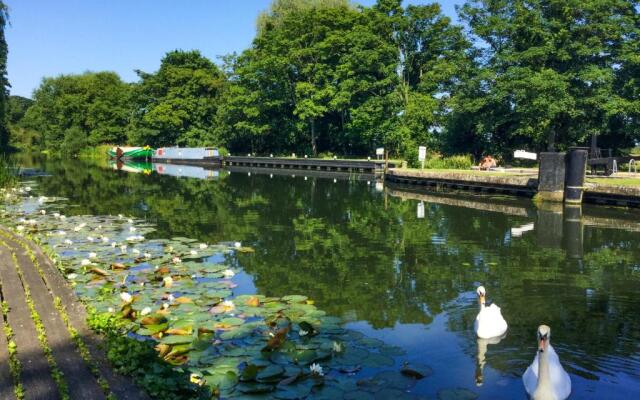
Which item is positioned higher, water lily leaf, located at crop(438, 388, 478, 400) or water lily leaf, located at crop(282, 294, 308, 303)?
water lily leaf, located at crop(282, 294, 308, 303)

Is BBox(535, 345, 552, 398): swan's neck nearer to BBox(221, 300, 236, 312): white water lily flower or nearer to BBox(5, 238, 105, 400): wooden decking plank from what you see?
BBox(5, 238, 105, 400): wooden decking plank

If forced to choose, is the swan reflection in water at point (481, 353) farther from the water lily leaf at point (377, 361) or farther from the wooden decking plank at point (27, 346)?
the wooden decking plank at point (27, 346)

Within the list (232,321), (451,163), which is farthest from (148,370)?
(451,163)

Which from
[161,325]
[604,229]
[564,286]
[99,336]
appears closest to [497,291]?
[564,286]

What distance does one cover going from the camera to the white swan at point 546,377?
4.99 metres

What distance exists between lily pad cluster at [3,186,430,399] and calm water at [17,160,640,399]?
479 mm

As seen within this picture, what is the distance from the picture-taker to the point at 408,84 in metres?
46.7

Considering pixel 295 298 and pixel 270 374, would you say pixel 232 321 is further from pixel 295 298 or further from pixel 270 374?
pixel 270 374

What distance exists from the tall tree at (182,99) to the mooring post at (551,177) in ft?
170

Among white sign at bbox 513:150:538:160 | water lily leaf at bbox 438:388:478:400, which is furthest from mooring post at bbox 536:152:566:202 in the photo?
water lily leaf at bbox 438:388:478:400

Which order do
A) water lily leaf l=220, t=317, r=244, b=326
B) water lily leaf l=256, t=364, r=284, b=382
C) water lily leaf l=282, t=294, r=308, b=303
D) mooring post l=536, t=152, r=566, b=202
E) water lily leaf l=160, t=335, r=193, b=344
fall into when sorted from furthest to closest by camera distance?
mooring post l=536, t=152, r=566, b=202 → water lily leaf l=282, t=294, r=308, b=303 → water lily leaf l=220, t=317, r=244, b=326 → water lily leaf l=160, t=335, r=193, b=344 → water lily leaf l=256, t=364, r=284, b=382

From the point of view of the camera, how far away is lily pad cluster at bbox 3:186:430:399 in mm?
5332

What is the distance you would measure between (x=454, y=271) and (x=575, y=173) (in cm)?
1292

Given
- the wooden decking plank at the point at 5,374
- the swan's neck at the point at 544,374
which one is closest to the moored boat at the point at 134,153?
the wooden decking plank at the point at 5,374
